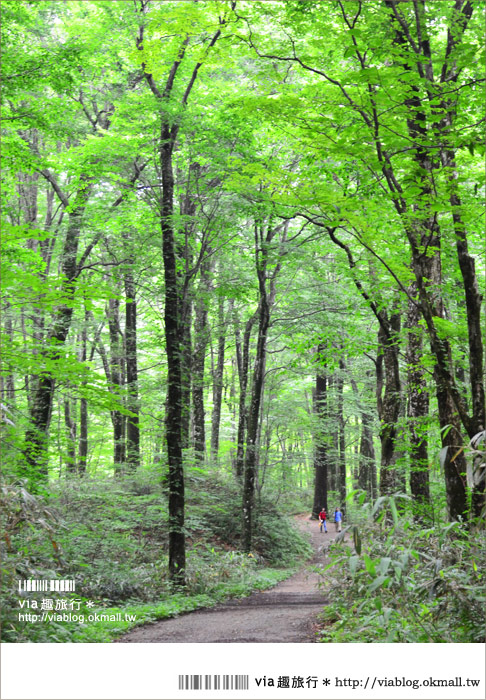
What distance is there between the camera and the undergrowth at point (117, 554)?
322 centimetres

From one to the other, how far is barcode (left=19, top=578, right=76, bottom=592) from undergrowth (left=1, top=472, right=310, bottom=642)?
5 centimetres

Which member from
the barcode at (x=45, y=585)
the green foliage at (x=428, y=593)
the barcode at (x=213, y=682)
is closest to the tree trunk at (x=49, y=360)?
the barcode at (x=45, y=585)

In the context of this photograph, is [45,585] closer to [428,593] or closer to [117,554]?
[428,593]

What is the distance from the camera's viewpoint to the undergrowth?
10.6 feet

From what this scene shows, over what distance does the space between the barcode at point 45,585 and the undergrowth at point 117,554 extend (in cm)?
5

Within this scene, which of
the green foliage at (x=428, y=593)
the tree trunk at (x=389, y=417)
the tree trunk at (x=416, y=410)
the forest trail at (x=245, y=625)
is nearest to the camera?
the green foliage at (x=428, y=593)

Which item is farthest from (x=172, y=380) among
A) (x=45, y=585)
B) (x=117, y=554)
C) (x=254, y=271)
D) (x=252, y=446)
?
(x=254, y=271)

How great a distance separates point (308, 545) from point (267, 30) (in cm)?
1259

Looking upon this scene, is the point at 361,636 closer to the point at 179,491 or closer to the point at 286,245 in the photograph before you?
the point at 179,491

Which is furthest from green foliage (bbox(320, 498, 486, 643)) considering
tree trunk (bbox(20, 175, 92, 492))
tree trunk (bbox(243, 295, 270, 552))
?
tree trunk (bbox(243, 295, 270, 552))

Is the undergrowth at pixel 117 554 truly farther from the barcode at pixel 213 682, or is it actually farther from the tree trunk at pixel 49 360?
the barcode at pixel 213 682

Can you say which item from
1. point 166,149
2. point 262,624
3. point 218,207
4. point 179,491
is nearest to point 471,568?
point 262,624

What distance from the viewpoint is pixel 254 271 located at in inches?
504

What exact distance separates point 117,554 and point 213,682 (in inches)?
214
